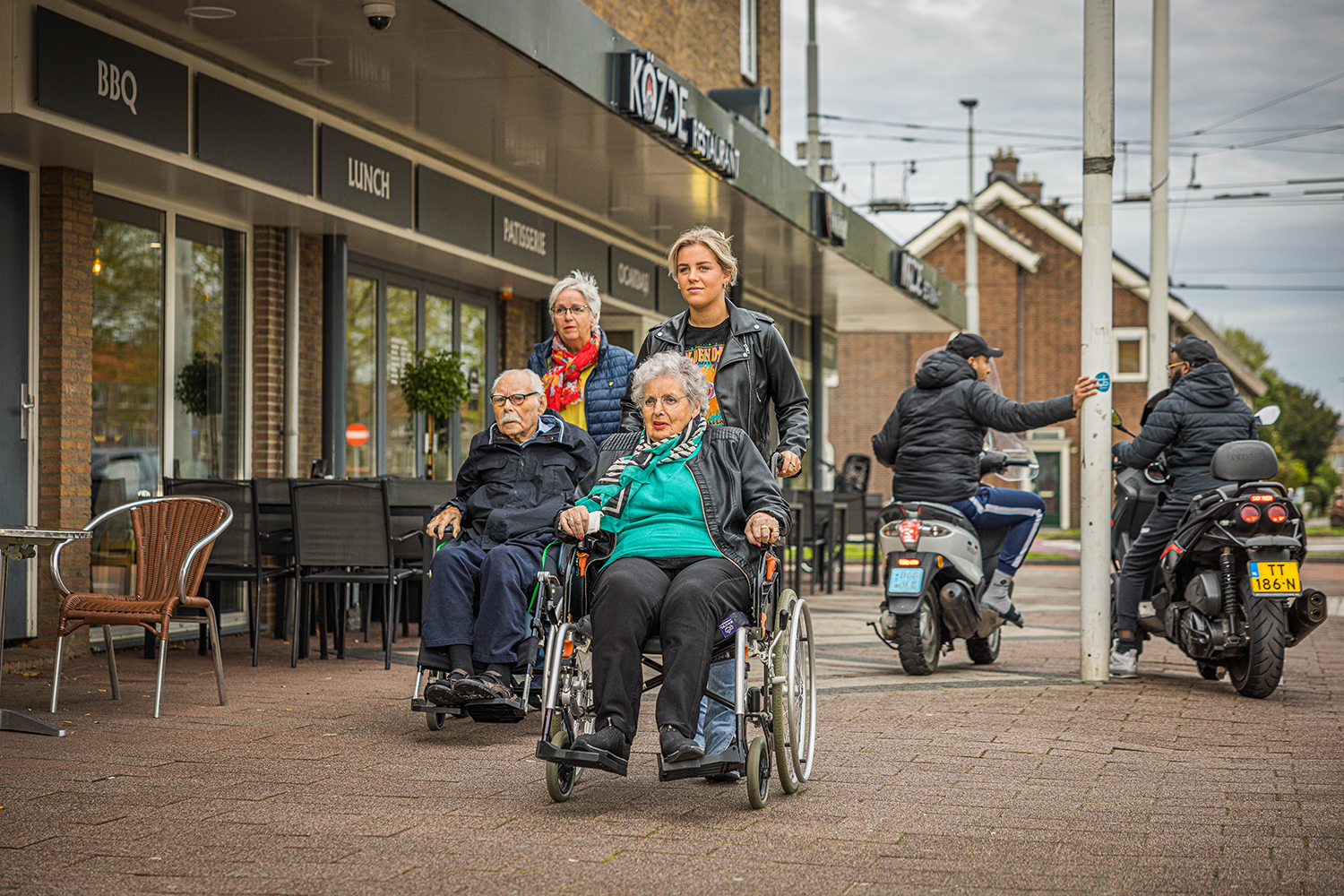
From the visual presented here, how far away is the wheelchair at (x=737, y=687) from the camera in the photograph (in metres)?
4.27

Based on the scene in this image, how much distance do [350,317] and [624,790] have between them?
7.70 meters

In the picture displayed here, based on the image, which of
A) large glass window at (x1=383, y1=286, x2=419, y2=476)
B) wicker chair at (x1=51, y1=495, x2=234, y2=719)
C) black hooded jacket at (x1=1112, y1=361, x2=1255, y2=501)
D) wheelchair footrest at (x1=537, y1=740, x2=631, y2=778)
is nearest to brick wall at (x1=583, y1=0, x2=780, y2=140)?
large glass window at (x1=383, y1=286, x2=419, y2=476)

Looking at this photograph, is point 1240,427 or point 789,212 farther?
point 789,212

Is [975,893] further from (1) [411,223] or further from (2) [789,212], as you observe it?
(2) [789,212]

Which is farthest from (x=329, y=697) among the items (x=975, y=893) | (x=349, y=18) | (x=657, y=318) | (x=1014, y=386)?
(x=1014, y=386)

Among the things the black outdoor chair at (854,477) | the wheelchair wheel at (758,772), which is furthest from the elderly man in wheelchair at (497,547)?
the black outdoor chair at (854,477)

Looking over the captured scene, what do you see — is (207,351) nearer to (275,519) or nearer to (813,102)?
(275,519)

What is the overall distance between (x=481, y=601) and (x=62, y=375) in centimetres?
383

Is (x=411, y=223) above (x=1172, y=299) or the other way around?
the other way around

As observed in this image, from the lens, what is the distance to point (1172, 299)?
39.4 meters

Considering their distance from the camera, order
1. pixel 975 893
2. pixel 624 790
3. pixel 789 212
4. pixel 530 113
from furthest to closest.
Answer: pixel 789 212 < pixel 530 113 < pixel 624 790 < pixel 975 893

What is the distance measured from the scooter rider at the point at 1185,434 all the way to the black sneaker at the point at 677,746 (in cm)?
423

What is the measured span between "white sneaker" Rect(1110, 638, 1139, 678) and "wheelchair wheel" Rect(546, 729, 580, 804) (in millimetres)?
4242

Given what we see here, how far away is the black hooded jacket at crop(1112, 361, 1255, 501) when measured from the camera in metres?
7.50
